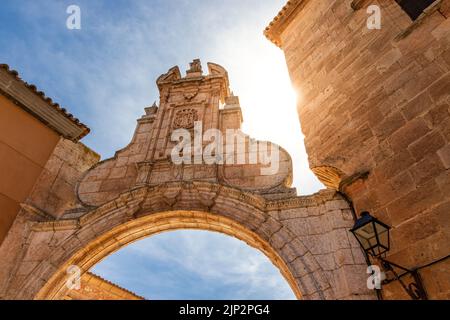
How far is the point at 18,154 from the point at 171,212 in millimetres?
2845

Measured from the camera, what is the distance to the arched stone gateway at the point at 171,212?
3.62m

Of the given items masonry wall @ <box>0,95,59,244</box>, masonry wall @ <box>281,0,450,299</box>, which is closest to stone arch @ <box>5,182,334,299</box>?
masonry wall @ <box>0,95,59,244</box>

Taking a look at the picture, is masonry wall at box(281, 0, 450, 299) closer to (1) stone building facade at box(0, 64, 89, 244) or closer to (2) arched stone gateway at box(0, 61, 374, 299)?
(2) arched stone gateway at box(0, 61, 374, 299)

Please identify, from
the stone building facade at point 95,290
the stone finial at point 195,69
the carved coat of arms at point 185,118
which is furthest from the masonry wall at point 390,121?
the stone building facade at point 95,290

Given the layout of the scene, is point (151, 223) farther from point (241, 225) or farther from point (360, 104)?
point (360, 104)

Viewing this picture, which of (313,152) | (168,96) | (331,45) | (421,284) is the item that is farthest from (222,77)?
(421,284)

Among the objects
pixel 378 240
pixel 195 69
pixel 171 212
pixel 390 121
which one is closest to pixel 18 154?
pixel 171 212

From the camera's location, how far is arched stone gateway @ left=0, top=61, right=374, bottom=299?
3.62 m

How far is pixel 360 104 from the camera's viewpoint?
14.5 ft

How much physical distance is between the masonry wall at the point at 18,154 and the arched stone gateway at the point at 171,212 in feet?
0.51

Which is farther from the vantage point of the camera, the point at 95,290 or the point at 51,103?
the point at 95,290

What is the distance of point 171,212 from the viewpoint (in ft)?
15.4

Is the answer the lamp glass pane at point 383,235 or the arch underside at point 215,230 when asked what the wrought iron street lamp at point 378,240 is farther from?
the arch underside at point 215,230

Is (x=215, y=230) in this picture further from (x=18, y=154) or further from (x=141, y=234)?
(x=18, y=154)
